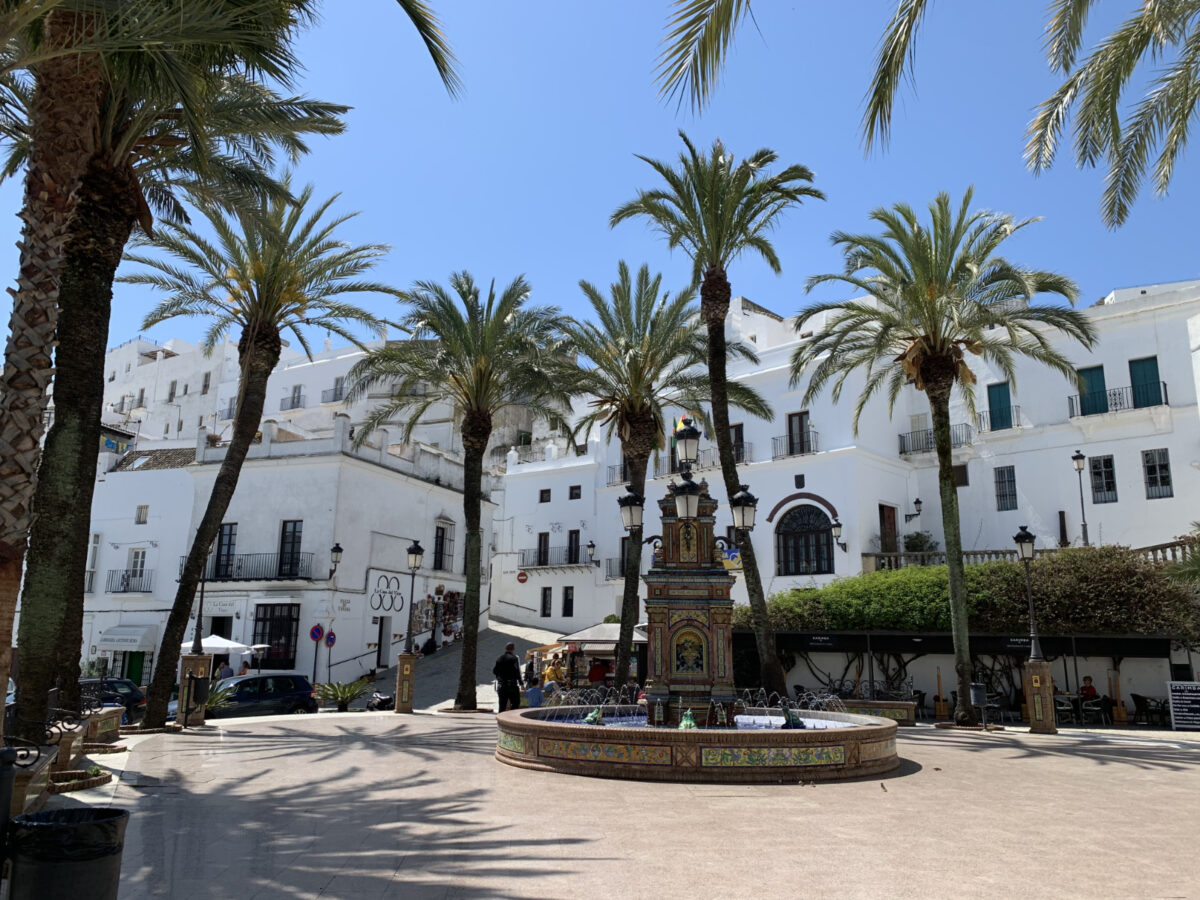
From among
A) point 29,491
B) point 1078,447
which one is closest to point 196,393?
point 1078,447

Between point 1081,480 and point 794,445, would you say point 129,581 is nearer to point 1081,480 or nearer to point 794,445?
point 794,445

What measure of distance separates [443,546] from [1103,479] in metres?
24.6

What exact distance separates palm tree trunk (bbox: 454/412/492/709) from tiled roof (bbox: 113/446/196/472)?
17866 millimetres

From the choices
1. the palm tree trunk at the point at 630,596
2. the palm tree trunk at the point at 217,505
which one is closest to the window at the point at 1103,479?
the palm tree trunk at the point at 630,596

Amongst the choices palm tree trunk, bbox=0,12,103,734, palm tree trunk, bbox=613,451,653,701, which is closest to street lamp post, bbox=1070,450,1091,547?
palm tree trunk, bbox=613,451,653,701

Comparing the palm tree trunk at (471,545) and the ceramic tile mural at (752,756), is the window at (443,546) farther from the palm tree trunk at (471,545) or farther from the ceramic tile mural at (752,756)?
the ceramic tile mural at (752,756)

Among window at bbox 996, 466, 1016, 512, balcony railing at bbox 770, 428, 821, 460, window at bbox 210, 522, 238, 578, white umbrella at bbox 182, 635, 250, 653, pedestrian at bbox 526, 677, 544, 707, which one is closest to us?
pedestrian at bbox 526, 677, 544, 707

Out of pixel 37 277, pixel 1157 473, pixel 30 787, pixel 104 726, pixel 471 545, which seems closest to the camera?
pixel 30 787

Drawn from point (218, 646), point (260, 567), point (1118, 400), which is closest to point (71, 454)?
point (218, 646)

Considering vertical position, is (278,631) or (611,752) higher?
(278,631)

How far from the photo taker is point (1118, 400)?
93.8 feet

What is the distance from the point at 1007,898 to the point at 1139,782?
6978 mm

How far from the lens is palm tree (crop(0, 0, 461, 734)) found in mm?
7008

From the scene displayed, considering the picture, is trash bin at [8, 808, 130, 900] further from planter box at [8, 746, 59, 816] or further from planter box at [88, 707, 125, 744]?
planter box at [88, 707, 125, 744]
